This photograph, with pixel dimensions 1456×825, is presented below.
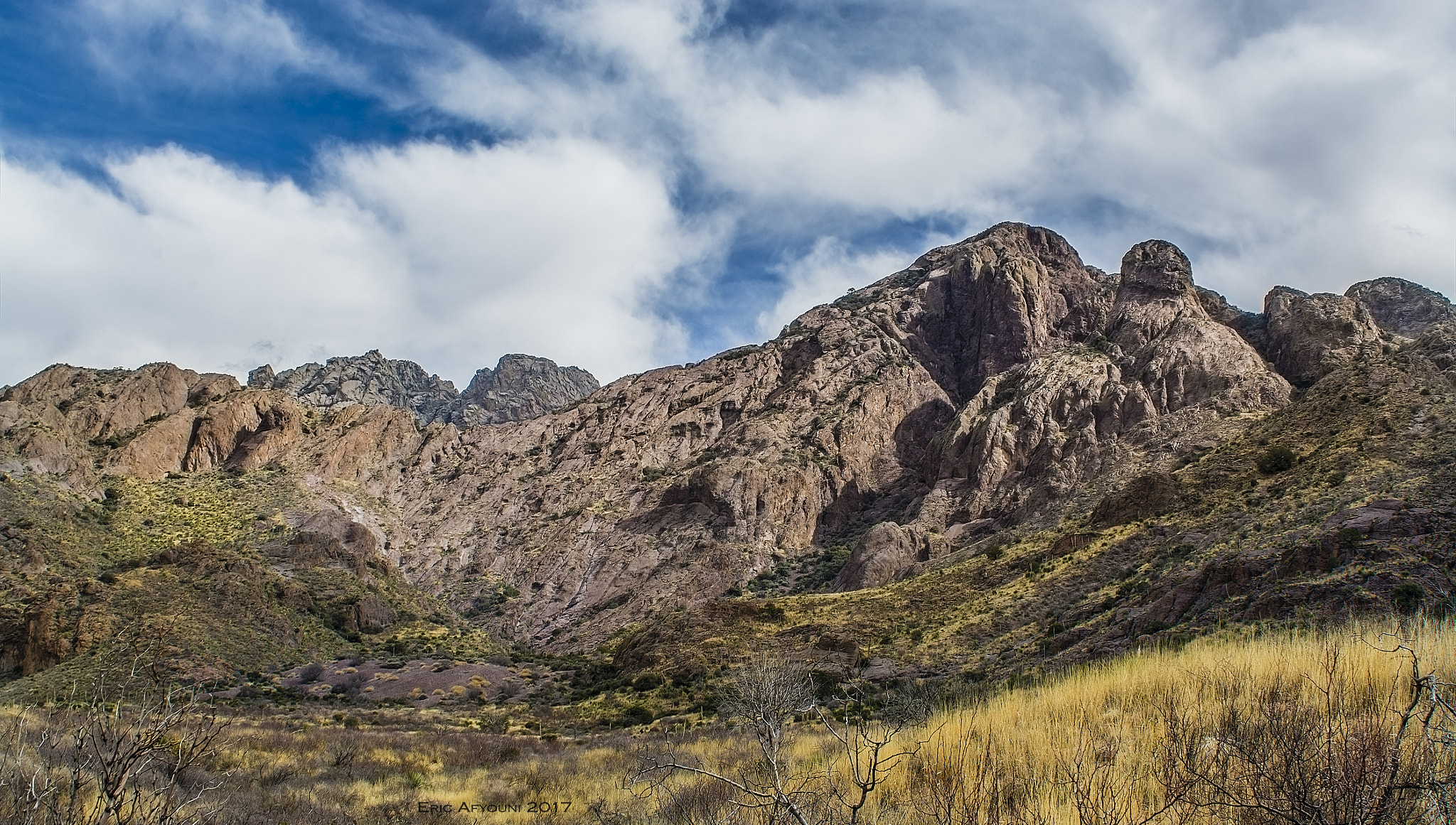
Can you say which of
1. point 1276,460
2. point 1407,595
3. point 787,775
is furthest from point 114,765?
point 1276,460

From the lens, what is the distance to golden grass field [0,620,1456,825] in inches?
150

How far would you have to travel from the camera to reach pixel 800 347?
105438mm

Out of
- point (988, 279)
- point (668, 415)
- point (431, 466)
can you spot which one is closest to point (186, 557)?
point (431, 466)

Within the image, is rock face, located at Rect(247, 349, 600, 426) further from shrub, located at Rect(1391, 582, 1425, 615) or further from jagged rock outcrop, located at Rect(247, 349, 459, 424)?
shrub, located at Rect(1391, 582, 1425, 615)

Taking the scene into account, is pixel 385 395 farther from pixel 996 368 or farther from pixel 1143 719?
pixel 1143 719

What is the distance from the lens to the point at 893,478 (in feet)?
283

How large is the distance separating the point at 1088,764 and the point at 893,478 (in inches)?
3265

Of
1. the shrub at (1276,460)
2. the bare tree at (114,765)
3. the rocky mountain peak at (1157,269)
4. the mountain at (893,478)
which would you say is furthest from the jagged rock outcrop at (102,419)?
the rocky mountain peak at (1157,269)

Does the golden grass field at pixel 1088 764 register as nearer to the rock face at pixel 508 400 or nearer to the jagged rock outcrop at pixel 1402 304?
the jagged rock outcrop at pixel 1402 304

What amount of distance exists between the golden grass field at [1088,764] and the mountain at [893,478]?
279 inches

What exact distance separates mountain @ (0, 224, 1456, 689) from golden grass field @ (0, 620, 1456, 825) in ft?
23.2

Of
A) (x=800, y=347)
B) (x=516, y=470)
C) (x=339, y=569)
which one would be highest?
(x=800, y=347)

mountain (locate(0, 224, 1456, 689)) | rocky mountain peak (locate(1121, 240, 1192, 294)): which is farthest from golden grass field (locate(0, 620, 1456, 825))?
rocky mountain peak (locate(1121, 240, 1192, 294))

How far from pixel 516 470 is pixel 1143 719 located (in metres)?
89.6
